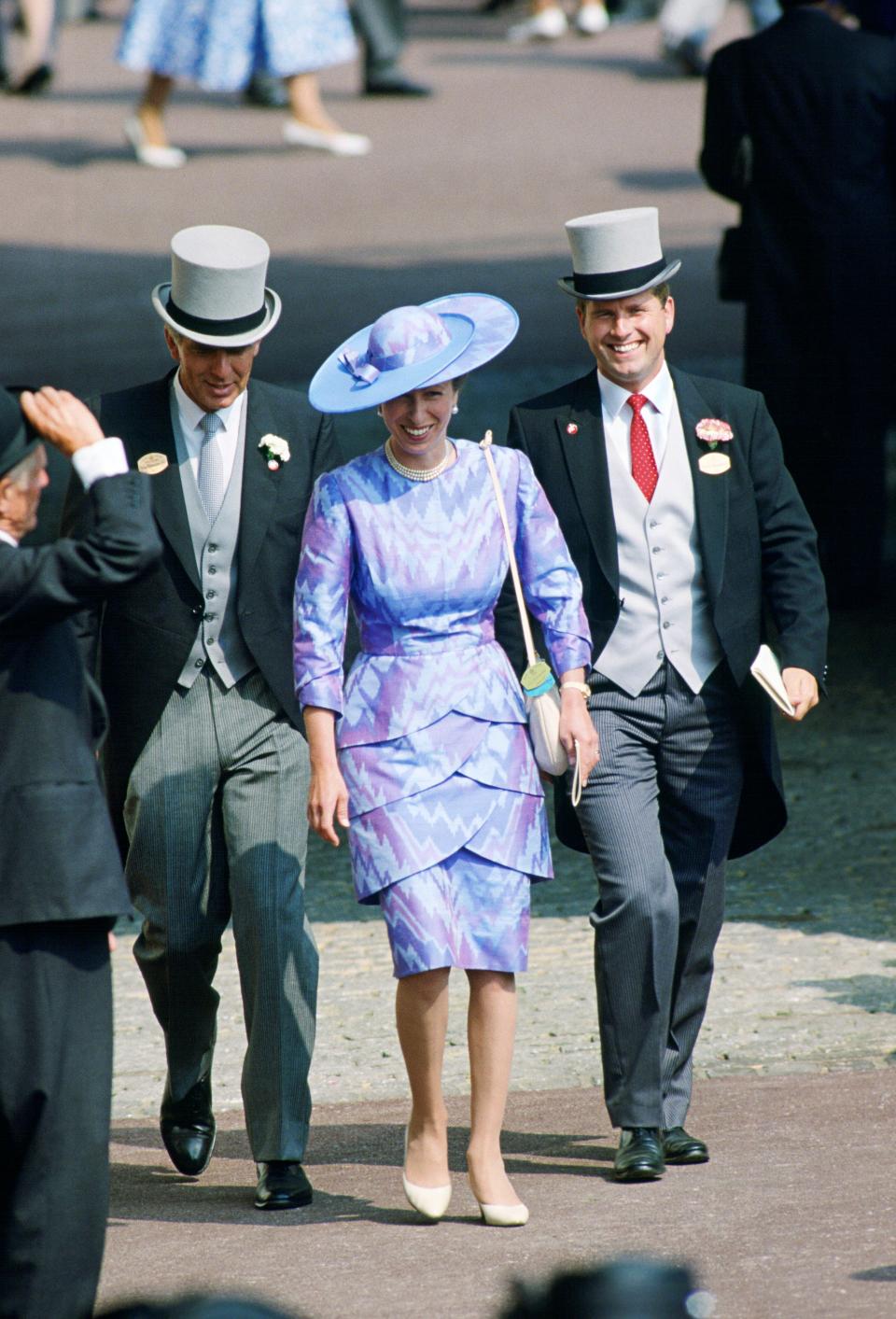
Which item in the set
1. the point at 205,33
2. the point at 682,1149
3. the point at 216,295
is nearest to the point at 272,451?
the point at 216,295

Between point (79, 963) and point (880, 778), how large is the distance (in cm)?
452

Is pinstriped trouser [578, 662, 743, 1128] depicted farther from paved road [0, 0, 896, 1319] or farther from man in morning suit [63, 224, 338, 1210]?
man in morning suit [63, 224, 338, 1210]

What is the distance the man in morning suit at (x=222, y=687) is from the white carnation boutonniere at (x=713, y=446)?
33.4 inches

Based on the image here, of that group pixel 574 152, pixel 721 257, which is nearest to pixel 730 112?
pixel 721 257

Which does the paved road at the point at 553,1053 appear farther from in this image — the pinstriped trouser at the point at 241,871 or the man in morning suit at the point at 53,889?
the man in morning suit at the point at 53,889

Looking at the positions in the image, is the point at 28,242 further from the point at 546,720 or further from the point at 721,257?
the point at 546,720

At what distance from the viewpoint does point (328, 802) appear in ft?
15.7

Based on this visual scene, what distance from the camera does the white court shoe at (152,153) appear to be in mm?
16750

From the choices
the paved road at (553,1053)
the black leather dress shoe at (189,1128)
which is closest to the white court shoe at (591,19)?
the paved road at (553,1053)

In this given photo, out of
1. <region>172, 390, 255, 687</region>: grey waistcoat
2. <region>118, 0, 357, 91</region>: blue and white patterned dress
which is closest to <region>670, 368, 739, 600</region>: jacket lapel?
<region>172, 390, 255, 687</region>: grey waistcoat

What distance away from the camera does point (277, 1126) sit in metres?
5.02

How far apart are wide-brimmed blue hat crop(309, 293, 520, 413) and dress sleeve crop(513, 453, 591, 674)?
0.28 metres

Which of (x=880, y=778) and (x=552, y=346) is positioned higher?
(x=880, y=778)

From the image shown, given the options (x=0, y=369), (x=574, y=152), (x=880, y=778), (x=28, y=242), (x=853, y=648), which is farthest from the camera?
(x=574, y=152)
